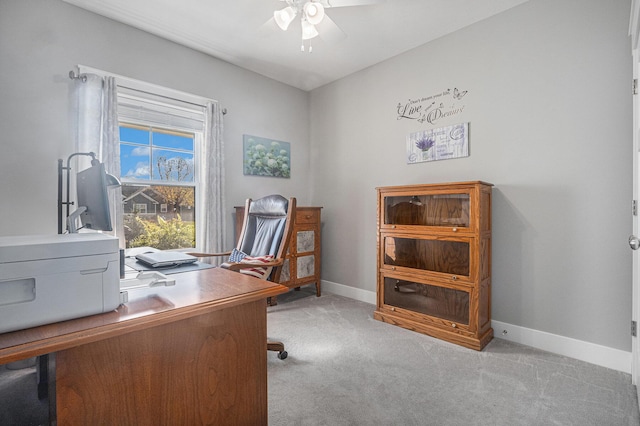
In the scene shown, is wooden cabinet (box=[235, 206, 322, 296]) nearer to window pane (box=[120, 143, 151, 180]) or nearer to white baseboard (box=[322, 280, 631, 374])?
window pane (box=[120, 143, 151, 180])

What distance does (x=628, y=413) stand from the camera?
5.31 feet

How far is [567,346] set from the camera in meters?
2.25

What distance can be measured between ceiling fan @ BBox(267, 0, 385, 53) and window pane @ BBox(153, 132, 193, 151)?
5.06ft

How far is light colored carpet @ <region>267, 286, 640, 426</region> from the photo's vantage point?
1.62 m

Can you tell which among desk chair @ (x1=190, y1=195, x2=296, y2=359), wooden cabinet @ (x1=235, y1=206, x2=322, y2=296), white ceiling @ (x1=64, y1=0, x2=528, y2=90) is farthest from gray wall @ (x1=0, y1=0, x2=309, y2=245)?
wooden cabinet @ (x1=235, y1=206, x2=322, y2=296)

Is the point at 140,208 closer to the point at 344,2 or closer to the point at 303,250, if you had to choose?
the point at 303,250

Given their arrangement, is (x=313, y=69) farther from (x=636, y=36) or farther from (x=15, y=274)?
(x=15, y=274)

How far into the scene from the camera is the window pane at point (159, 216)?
2.89m

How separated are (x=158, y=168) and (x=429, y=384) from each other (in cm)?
297

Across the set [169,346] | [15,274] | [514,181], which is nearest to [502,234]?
[514,181]

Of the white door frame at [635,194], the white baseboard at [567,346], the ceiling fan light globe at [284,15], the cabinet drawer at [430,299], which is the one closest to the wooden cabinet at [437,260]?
the cabinet drawer at [430,299]

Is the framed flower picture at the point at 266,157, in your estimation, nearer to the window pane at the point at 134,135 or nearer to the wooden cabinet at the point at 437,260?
the window pane at the point at 134,135

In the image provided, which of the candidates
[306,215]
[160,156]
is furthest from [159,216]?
[306,215]

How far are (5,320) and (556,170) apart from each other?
10.0ft
